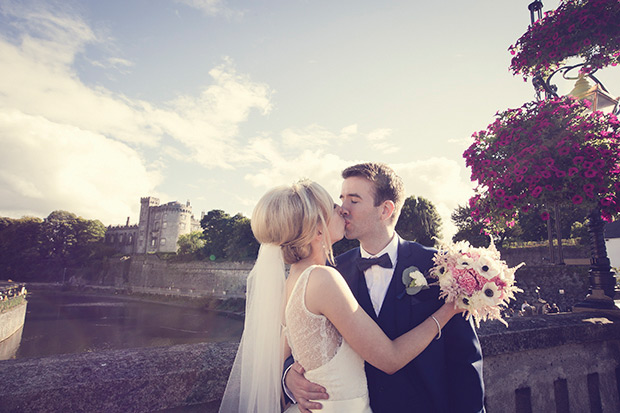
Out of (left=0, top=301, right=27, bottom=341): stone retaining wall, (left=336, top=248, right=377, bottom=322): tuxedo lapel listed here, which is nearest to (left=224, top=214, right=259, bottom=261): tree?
(left=0, top=301, right=27, bottom=341): stone retaining wall

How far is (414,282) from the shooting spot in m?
2.01

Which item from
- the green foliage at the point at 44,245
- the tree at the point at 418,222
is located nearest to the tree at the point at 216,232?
the tree at the point at 418,222

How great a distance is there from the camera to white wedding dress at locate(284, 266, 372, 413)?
1.87m

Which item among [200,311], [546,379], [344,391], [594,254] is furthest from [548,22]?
[200,311]

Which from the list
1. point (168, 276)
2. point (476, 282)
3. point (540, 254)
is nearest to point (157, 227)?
point (168, 276)

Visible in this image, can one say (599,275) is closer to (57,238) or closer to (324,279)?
(324,279)

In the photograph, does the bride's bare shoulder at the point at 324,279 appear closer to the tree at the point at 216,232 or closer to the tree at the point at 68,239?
the tree at the point at 216,232

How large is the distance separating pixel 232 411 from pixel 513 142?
3.71 m

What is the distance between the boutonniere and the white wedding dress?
509 mm

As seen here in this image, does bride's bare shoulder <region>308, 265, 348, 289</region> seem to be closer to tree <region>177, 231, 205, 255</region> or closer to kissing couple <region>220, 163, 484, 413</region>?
kissing couple <region>220, 163, 484, 413</region>

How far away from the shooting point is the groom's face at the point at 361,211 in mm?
2498

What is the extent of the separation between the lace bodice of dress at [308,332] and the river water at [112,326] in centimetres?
2068

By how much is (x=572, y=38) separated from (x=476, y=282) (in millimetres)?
4022

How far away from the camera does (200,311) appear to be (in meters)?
41.8
